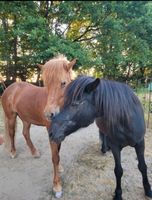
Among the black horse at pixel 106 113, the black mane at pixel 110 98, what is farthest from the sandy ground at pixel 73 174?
the black mane at pixel 110 98

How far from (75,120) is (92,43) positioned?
35.0 inches

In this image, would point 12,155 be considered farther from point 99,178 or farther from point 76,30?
point 76,30

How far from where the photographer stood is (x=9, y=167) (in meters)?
3.70

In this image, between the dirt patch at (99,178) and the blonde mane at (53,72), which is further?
the dirt patch at (99,178)

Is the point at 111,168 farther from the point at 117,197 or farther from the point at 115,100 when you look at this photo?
the point at 115,100

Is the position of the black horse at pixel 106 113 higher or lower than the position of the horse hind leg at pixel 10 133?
higher

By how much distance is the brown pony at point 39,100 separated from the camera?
2.31 m

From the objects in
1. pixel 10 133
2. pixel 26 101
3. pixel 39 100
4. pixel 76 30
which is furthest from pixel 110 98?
pixel 10 133

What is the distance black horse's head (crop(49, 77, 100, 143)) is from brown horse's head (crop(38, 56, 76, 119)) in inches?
6.7

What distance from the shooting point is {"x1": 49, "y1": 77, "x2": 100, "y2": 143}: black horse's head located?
2.02 meters

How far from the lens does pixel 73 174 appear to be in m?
3.30

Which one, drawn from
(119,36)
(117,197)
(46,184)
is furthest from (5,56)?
(46,184)

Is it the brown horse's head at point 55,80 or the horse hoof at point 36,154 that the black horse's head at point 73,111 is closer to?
the brown horse's head at point 55,80

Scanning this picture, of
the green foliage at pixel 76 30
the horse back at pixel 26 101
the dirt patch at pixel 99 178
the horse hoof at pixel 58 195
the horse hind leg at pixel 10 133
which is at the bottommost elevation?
the horse hoof at pixel 58 195
